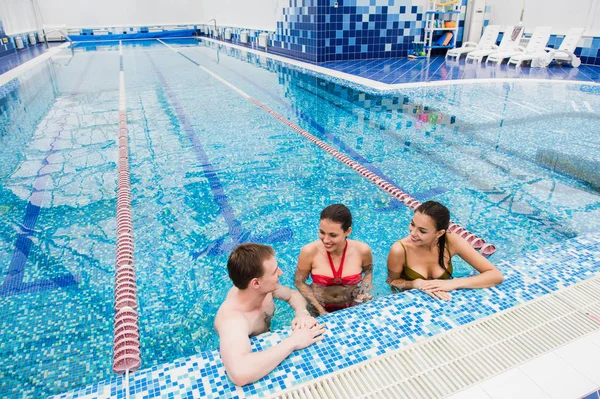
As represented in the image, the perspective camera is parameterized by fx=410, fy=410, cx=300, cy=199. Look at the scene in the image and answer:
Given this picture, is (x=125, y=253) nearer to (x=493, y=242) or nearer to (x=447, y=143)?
(x=493, y=242)

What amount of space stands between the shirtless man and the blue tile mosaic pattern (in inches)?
2.0

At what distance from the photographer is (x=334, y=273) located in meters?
2.36

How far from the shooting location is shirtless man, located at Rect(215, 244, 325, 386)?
158 cm

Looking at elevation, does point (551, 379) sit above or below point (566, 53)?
below

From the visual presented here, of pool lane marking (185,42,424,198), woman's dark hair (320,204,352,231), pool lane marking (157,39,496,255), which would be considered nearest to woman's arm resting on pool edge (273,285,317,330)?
woman's dark hair (320,204,352,231)

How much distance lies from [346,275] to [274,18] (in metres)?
14.7

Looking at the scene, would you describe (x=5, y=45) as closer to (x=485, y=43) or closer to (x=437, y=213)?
(x=485, y=43)

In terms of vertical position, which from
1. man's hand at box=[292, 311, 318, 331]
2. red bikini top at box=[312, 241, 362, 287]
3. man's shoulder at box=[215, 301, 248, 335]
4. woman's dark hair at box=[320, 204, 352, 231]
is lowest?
red bikini top at box=[312, 241, 362, 287]

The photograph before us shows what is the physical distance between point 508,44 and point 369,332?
1218cm

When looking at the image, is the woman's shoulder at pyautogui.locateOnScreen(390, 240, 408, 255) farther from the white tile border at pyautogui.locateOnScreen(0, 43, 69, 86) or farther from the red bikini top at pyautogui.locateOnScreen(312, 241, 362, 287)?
the white tile border at pyautogui.locateOnScreen(0, 43, 69, 86)

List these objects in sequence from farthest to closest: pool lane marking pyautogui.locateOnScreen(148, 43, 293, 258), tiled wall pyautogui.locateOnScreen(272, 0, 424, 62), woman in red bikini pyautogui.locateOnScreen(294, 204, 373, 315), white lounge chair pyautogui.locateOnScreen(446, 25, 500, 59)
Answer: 1. white lounge chair pyautogui.locateOnScreen(446, 25, 500, 59)
2. tiled wall pyautogui.locateOnScreen(272, 0, 424, 62)
3. pool lane marking pyautogui.locateOnScreen(148, 43, 293, 258)
4. woman in red bikini pyautogui.locateOnScreen(294, 204, 373, 315)

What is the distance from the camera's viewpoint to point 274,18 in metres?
15.2

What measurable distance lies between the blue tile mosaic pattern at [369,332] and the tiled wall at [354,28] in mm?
10850

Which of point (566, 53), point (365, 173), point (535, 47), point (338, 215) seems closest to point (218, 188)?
point (365, 173)
